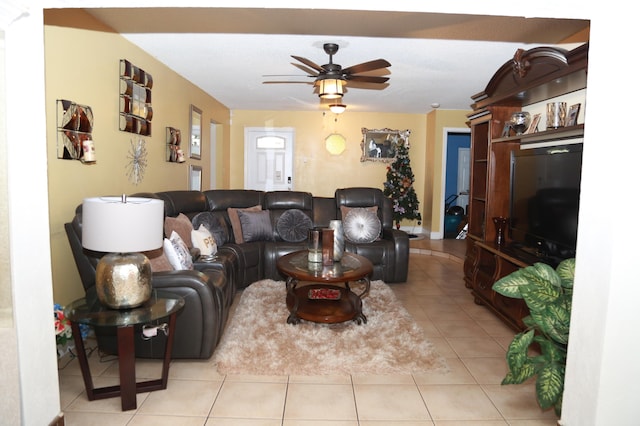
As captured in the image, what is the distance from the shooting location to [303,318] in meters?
3.42

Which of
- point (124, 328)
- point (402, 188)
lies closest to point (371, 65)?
point (124, 328)

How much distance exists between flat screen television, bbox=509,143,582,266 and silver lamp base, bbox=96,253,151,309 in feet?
9.02

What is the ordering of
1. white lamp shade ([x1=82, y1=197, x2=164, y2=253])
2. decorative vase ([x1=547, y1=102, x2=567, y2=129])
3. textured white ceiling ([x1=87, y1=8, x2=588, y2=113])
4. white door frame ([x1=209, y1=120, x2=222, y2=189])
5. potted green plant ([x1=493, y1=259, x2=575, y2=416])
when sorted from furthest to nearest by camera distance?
white door frame ([x1=209, y1=120, x2=222, y2=189]) → textured white ceiling ([x1=87, y1=8, x2=588, y2=113]) → decorative vase ([x1=547, y1=102, x2=567, y2=129]) → white lamp shade ([x1=82, y1=197, x2=164, y2=253]) → potted green plant ([x1=493, y1=259, x2=575, y2=416])

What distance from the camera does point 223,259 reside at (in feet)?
12.3

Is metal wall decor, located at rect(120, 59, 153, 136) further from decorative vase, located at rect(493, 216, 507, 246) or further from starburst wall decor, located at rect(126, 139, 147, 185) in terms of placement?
decorative vase, located at rect(493, 216, 507, 246)

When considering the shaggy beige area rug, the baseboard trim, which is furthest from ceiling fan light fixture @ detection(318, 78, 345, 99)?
the baseboard trim

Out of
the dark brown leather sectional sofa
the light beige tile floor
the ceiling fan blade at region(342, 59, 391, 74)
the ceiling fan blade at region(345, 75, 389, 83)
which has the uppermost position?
the ceiling fan blade at region(342, 59, 391, 74)

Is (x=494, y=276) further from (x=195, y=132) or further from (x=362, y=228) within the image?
(x=195, y=132)

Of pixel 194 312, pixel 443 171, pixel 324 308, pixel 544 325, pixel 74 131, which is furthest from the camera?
pixel 443 171

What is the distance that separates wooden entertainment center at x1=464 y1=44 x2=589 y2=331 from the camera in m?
3.05

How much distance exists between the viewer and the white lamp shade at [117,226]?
216 centimetres

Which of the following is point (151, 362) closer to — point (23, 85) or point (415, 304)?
point (23, 85)

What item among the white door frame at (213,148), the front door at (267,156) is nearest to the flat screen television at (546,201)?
the white door frame at (213,148)

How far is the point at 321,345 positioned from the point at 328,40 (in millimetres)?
2611
